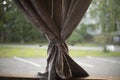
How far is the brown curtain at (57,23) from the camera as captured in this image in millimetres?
1901

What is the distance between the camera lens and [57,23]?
1975mm

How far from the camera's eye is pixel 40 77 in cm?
196

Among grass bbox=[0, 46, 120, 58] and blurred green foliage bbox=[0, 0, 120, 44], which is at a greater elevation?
blurred green foliage bbox=[0, 0, 120, 44]

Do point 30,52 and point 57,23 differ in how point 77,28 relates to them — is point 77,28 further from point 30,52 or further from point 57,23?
point 30,52

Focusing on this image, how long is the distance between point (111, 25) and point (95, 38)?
0.76ft

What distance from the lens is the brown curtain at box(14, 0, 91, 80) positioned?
6.24 feet

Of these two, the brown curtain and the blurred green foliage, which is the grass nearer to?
the blurred green foliage

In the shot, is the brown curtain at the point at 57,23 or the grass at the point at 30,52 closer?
the brown curtain at the point at 57,23

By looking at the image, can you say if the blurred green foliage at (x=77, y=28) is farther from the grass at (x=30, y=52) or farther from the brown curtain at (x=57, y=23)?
the brown curtain at (x=57, y=23)

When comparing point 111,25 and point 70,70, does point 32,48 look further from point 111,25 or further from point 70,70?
point 111,25

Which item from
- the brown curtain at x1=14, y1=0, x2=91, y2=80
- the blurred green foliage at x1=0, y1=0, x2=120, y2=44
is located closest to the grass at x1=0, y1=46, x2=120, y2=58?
the blurred green foliage at x1=0, y1=0, x2=120, y2=44

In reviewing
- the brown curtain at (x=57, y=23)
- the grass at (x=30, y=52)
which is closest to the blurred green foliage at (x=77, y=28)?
the grass at (x=30, y=52)

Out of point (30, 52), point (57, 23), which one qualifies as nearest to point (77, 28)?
point (57, 23)

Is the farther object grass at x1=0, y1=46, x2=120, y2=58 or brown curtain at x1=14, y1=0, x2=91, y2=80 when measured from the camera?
grass at x1=0, y1=46, x2=120, y2=58
